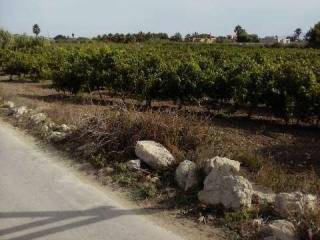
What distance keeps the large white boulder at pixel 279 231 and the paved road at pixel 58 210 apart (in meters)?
0.95

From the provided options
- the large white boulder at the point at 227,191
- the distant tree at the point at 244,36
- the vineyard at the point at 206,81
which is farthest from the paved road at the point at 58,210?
the distant tree at the point at 244,36

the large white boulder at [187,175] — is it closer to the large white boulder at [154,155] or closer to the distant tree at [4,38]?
the large white boulder at [154,155]

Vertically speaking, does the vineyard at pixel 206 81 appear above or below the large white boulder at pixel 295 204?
above

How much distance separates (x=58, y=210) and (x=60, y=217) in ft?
0.75

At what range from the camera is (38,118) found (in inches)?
430

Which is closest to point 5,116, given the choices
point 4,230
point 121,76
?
point 121,76

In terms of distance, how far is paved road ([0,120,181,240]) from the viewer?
5164mm

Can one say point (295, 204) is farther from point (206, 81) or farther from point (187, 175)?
point (206, 81)

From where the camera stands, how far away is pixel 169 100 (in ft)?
48.2

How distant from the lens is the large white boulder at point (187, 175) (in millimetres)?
6297

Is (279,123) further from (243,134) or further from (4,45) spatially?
(4,45)

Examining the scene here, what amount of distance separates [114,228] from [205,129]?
9.58ft

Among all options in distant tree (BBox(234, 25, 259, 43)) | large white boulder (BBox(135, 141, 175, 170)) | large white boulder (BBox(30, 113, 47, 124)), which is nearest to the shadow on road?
large white boulder (BBox(135, 141, 175, 170))

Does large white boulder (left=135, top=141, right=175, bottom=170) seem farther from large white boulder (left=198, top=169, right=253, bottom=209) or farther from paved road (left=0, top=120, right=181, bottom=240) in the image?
large white boulder (left=198, top=169, right=253, bottom=209)
